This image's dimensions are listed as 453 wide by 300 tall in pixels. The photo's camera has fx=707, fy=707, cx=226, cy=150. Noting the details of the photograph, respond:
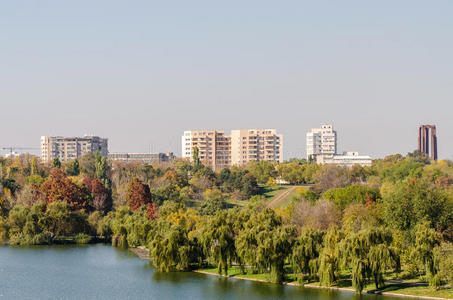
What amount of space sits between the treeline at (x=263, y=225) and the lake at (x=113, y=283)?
1.08 metres

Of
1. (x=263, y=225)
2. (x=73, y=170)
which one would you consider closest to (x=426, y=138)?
(x=73, y=170)

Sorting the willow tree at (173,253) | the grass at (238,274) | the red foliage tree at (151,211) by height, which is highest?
the red foliage tree at (151,211)

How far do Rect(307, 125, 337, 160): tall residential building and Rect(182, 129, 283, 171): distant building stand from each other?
1008 inches

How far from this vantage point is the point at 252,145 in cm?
11994

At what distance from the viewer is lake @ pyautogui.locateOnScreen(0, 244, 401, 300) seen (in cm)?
2947

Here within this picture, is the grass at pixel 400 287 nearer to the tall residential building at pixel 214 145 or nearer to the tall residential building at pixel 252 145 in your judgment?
the tall residential building at pixel 252 145

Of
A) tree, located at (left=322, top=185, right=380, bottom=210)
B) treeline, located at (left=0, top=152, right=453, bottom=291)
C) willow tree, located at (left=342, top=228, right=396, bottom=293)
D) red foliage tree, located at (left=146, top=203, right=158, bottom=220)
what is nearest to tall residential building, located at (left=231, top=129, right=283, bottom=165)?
treeline, located at (left=0, top=152, right=453, bottom=291)

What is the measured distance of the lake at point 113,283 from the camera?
96.7ft

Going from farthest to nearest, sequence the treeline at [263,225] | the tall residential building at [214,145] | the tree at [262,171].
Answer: the tall residential building at [214,145] < the tree at [262,171] < the treeline at [263,225]

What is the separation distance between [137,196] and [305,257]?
23828 millimetres

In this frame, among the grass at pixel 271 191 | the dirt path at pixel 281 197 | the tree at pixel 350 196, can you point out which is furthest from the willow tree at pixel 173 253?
the grass at pixel 271 191

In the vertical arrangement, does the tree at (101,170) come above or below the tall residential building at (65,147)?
below

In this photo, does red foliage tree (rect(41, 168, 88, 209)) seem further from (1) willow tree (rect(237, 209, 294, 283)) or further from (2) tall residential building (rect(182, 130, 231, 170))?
(2) tall residential building (rect(182, 130, 231, 170))

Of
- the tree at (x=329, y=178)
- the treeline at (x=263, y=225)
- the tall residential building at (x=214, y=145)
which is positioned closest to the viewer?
the treeline at (x=263, y=225)
